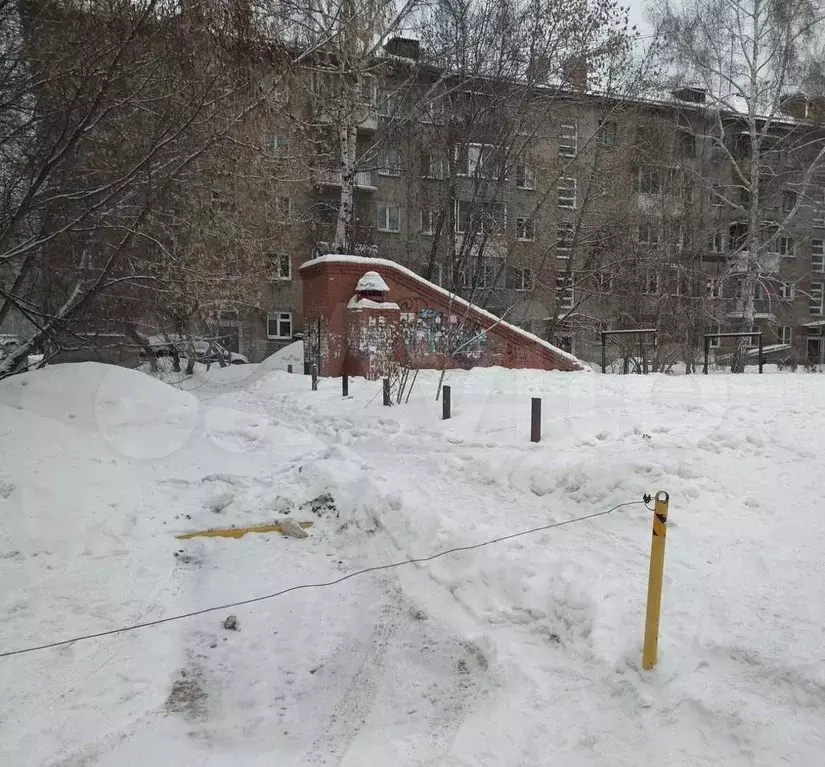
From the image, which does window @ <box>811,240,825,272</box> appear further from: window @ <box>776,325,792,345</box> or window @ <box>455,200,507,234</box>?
window @ <box>455,200,507,234</box>

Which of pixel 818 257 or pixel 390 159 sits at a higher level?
pixel 390 159

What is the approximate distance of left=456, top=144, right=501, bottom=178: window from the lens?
71.3ft

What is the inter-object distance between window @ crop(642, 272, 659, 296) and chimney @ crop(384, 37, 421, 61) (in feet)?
38.6

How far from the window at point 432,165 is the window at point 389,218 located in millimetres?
5823

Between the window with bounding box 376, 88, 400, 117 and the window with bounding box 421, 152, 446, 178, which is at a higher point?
the window with bounding box 376, 88, 400, 117

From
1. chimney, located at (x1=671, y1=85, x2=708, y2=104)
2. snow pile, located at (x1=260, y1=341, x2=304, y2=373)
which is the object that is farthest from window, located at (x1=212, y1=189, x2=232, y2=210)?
chimney, located at (x1=671, y1=85, x2=708, y2=104)

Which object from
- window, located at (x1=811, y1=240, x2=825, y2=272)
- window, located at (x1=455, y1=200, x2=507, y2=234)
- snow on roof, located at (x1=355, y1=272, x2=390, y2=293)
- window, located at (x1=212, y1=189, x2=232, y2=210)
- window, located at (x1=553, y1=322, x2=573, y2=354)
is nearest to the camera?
window, located at (x1=212, y1=189, x2=232, y2=210)

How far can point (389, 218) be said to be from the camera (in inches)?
1220

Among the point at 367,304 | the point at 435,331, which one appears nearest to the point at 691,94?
the point at 435,331

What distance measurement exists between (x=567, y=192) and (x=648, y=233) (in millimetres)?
3638

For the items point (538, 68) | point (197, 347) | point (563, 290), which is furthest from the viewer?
point (197, 347)

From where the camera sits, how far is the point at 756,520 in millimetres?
5109

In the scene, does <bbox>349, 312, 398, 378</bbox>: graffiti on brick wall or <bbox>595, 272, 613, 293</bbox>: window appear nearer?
<bbox>349, 312, 398, 378</bbox>: graffiti on brick wall

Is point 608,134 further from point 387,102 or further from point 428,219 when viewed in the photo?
point 387,102
